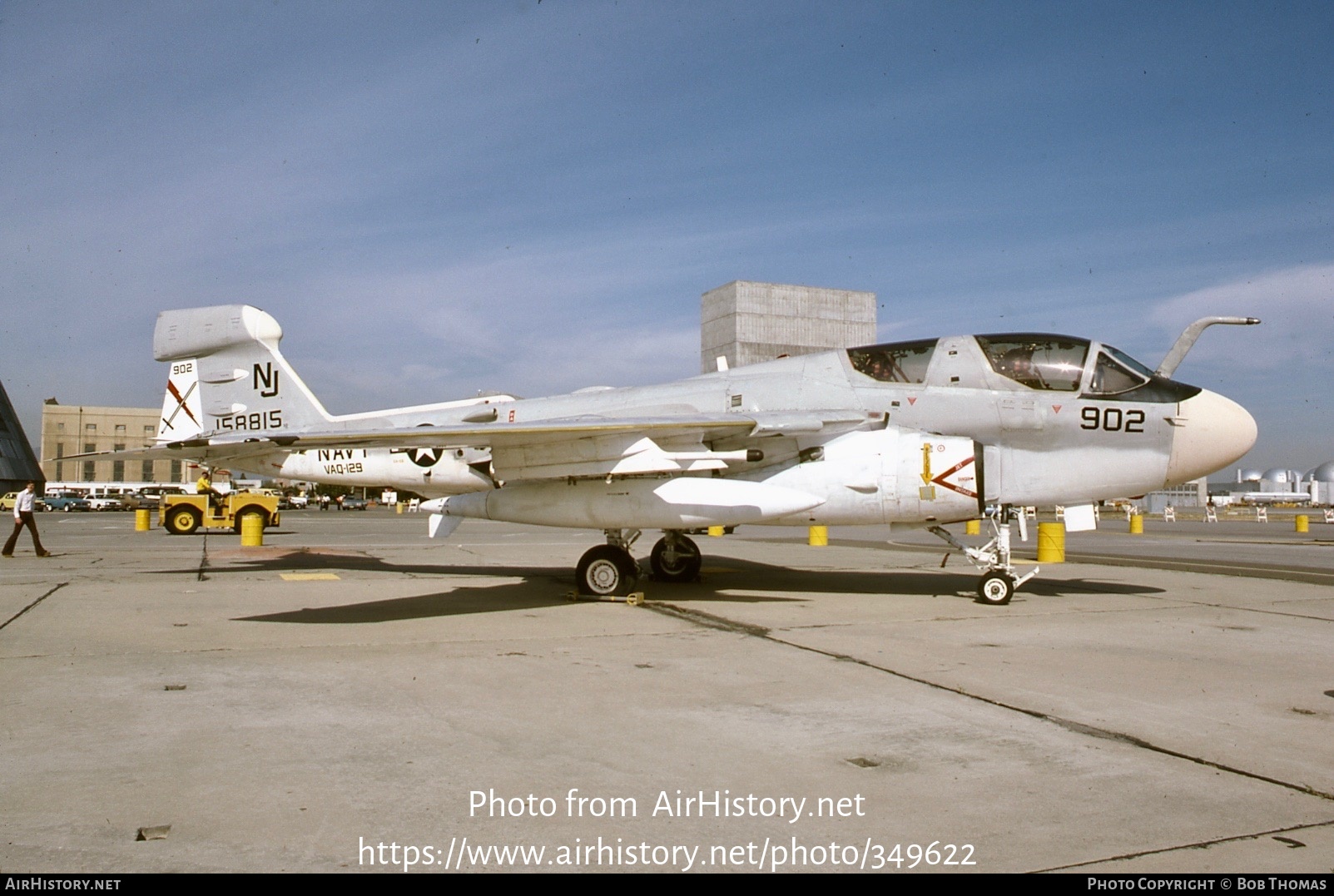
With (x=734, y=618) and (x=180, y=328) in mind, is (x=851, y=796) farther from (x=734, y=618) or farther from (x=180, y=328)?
(x=180, y=328)

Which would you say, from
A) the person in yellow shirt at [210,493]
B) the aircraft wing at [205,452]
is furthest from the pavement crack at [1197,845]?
the person in yellow shirt at [210,493]

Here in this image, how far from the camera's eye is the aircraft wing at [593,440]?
9648 mm

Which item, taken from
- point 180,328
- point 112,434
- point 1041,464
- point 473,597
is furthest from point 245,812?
point 112,434

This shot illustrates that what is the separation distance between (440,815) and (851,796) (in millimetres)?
1757

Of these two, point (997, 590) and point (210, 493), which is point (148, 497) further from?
point (997, 590)

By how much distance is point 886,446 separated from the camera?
33.9ft

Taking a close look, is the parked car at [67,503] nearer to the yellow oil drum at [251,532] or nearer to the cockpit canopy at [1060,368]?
the yellow oil drum at [251,532]

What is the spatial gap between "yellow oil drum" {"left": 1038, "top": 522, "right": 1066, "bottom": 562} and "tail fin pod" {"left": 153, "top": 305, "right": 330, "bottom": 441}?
12892mm

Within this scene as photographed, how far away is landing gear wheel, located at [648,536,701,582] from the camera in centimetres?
1294

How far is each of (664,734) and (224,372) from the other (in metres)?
10.8

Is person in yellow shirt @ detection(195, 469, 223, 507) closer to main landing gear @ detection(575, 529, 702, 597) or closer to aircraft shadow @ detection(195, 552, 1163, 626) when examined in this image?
aircraft shadow @ detection(195, 552, 1163, 626)

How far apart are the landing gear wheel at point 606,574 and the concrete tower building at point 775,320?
94.3 ft

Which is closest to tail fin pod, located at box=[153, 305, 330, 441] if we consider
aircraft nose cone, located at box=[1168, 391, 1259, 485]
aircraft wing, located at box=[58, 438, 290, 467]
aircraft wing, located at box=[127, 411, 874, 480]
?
aircraft wing, located at box=[58, 438, 290, 467]

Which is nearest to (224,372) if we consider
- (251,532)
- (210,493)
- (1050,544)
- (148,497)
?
(251,532)
